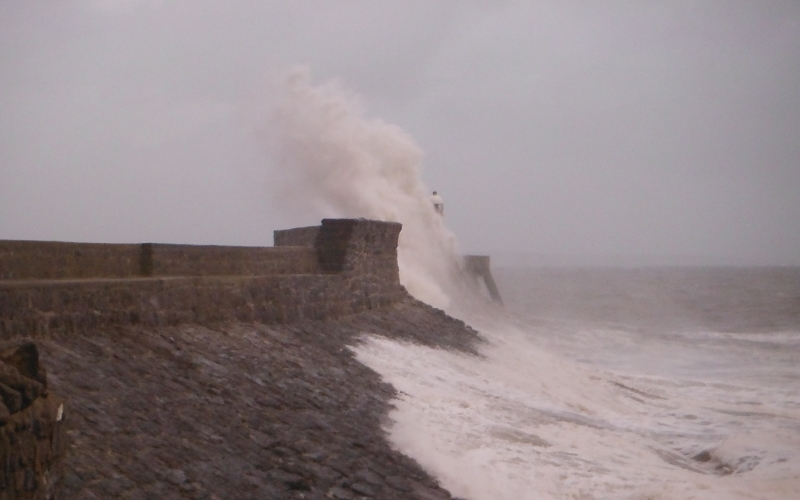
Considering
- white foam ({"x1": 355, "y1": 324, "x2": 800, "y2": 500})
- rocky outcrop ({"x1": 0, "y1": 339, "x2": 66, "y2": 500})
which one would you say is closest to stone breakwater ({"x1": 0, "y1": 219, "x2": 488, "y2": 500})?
rocky outcrop ({"x1": 0, "y1": 339, "x2": 66, "y2": 500})

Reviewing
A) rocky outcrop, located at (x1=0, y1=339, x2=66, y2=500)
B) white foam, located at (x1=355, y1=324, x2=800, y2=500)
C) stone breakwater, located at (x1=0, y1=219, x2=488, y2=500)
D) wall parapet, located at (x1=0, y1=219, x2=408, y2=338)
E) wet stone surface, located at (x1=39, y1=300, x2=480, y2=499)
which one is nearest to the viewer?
rocky outcrop, located at (x1=0, y1=339, x2=66, y2=500)

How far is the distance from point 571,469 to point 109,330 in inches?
151

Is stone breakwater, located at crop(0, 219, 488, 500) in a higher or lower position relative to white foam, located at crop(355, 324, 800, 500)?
higher

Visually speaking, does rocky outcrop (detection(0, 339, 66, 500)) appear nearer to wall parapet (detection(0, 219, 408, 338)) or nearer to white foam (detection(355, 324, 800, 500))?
wall parapet (detection(0, 219, 408, 338))

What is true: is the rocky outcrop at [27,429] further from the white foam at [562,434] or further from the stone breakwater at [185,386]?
the white foam at [562,434]

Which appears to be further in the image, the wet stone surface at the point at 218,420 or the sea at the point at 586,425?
the sea at the point at 586,425

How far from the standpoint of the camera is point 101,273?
26.6 ft

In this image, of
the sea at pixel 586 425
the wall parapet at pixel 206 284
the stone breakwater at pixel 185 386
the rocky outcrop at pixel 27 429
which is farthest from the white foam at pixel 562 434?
the rocky outcrop at pixel 27 429

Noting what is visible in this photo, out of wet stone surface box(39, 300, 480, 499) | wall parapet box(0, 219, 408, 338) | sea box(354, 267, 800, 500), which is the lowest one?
sea box(354, 267, 800, 500)

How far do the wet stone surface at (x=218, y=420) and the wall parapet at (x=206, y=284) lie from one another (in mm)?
196

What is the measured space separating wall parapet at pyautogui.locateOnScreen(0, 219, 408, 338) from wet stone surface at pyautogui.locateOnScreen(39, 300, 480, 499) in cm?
20

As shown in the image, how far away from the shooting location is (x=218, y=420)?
6305mm

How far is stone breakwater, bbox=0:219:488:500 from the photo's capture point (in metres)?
4.87

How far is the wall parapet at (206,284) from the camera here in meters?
6.43
